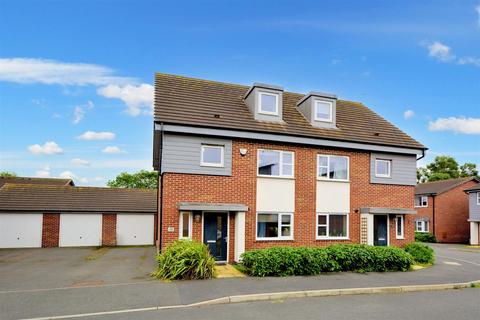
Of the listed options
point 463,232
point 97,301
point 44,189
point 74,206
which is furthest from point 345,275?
point 463,232

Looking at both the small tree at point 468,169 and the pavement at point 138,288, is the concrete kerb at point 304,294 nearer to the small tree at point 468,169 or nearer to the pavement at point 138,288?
the pavement at point 138,288

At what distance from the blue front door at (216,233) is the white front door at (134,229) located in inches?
545

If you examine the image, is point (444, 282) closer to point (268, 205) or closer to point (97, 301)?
point (268, 205)

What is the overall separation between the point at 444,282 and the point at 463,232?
28.2 m

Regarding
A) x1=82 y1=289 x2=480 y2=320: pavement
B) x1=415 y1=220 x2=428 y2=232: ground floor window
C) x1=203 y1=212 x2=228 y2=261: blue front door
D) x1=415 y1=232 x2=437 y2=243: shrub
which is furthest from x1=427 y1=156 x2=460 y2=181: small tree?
x1=82 y1=289 x2=480 y2=320: pavement

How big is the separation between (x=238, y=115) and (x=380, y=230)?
8.44 meters

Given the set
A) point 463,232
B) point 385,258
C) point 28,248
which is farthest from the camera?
point 463,232

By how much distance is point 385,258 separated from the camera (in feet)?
45.5

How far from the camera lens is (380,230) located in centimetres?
1722

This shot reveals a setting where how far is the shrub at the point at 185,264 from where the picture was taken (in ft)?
38.0

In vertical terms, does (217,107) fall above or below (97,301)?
above

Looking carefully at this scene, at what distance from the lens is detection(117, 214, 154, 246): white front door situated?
26.6 meters

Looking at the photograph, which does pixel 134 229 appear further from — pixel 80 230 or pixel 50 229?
pixel 50 229

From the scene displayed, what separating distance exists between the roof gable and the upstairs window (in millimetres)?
583
